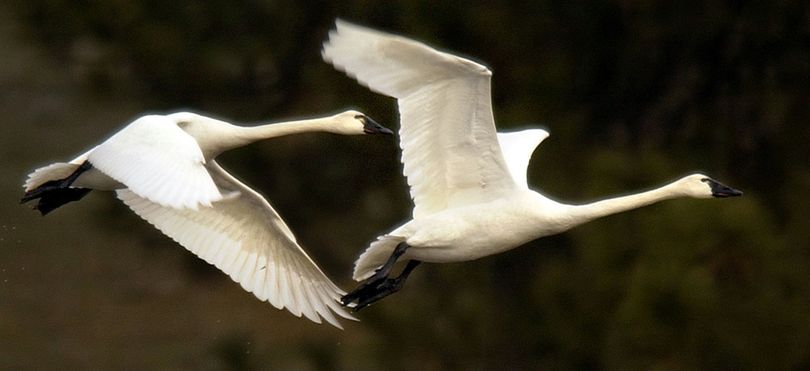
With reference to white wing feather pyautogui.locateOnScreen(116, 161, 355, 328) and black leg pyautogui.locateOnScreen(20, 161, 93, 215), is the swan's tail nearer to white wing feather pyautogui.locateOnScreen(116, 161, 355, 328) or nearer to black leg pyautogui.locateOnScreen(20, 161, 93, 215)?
white wing feather pyautogui.locateOnScreen(116, 161, 355, 328)

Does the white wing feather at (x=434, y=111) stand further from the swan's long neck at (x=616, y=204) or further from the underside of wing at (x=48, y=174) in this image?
the underside of wing at (x=48, y=174)

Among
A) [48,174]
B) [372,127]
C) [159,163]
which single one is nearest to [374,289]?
[372,127]

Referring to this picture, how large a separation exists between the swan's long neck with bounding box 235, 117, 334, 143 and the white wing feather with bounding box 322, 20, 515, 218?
31.8 inches

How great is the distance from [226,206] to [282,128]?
0.70 m

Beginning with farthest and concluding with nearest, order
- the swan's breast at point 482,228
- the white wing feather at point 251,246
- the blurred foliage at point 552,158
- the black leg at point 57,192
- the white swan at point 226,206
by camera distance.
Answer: the blurred foliage at point 552,158 < the white wing feather at point 251,246 < the black leg at point 57,192 < the swan's breast at point 482,228 < the white swan at point 226,206

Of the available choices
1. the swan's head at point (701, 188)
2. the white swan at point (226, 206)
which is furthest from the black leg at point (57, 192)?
the swan's head at point (701, 188)

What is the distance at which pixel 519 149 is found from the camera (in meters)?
13.2

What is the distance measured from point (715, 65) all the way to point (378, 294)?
574cm

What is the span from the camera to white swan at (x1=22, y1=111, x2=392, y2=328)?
11.9 metres

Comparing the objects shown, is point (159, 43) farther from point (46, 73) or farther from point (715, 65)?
point (46, 73)

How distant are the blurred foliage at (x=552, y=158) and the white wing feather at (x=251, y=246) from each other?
2406 millimetres

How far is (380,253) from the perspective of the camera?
12344mm

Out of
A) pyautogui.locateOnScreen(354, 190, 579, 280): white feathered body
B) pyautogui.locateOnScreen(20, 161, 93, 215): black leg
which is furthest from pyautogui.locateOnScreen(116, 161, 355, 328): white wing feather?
pyautogui.locateOnScreen(354, 190, 579, 280): white feathered body

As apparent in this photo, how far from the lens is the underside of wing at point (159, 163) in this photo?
11.0 m
